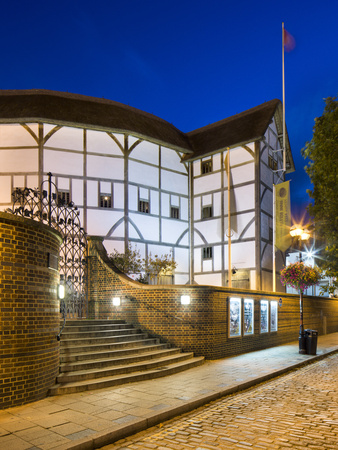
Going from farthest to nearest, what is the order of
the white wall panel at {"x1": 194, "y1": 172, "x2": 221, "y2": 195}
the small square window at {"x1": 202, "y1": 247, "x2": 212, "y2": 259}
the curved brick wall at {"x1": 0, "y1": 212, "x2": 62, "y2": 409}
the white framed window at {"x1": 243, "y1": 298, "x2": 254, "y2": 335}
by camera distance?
1. the white wall panel at {"x1": 194, "y1": 172, "x2": 221, "y2": 195}
2. the small square window at {"x1": 202, "y1": 247, "x2": 212, "y2": 259}
3. the white framed window at {"x1": 243, "y1": 298, "x2": 254, "y2": 335}
4. the curved brick wall at {"x1": 0, "y1": 212, "x2": 62, "y2": 409}

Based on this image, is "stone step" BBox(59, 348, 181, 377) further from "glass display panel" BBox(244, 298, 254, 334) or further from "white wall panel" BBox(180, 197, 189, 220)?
"white wall panel" BBox(180, 197, 189, 220)

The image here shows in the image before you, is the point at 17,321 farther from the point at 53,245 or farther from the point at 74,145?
the point at 74,145

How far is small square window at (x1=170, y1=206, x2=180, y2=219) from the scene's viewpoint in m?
25.1

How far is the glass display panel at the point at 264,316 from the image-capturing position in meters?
15.6

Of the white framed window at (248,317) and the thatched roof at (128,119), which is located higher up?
the thatched roof at (128,119)

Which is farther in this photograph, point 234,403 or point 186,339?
point 186,339

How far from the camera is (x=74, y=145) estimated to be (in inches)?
851

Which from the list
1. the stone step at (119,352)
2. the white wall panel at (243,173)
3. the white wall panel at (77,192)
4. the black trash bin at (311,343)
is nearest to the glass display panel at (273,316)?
the black trash bin at (311,343)

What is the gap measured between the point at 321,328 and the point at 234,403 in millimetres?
18328

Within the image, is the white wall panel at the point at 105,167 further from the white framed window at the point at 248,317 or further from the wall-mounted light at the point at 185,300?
the wall-mounted light at the point at 185,300

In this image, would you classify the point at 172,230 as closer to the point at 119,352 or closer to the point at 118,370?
the point at 119,352

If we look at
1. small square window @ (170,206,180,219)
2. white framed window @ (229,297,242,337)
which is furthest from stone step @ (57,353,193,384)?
small square window @ (170,206,180,219)

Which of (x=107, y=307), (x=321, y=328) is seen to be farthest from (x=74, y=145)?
(x=321, y=328)

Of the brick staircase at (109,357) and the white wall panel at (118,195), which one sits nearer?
the brick staircase at (109,357)
